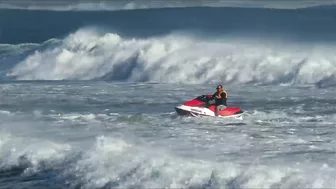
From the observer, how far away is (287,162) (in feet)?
43.4

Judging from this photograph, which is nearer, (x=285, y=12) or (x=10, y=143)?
(x=10, y=143)

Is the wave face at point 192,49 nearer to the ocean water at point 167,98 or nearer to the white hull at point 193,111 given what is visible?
the ocean water at point 167,98

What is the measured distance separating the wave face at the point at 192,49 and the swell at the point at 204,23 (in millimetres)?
57

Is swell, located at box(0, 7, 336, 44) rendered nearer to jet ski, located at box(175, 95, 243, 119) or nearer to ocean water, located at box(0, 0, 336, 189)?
ocean water, located at box(0, 0, 336, 189)

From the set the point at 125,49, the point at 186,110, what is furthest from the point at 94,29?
the point at 186,110

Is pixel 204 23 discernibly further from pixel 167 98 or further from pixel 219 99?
pixel 219 99

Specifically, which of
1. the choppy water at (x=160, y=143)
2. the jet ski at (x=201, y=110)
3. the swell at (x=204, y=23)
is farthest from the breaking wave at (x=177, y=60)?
the jet ski at (x=201, y=110)

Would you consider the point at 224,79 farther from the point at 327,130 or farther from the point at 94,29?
the point at 327,130

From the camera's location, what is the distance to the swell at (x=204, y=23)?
1626 inches

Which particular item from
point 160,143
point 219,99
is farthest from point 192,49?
point 160,143

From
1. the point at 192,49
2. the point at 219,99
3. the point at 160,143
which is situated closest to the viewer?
the point at 160,143

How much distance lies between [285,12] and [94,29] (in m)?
11.3

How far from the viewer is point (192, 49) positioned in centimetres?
3838

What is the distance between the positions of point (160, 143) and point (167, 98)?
31.7 feet
